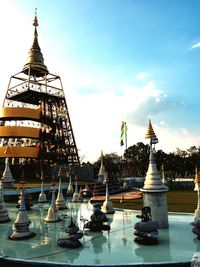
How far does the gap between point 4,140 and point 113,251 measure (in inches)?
1410

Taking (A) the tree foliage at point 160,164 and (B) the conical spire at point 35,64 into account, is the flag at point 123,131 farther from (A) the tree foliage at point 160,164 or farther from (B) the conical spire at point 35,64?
(B) the conical spire at point 35,64

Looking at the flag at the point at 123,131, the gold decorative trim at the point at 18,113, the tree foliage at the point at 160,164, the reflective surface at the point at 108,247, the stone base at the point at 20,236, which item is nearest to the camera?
the reflective surface at the point at 108,247

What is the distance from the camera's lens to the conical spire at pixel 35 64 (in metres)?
46.1

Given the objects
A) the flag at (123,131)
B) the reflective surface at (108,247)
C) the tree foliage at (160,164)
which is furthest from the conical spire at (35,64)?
the reflective surface at (108,247)

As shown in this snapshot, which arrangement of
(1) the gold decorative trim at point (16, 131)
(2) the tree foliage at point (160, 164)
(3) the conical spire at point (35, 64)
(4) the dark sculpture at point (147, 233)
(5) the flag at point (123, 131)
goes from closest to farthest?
(4) the dark sculpture at point (147, 233) < (1) the gold decorative trim at point (16, 131) < (5) the flag at point (123, 131) < (3) the conical spire at point (35, 64) < (2) the tree foliage at point (160, 164)

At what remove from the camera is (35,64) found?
46031 mm

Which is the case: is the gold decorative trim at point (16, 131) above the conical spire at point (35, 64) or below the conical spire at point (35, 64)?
below

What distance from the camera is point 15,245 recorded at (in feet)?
33.2

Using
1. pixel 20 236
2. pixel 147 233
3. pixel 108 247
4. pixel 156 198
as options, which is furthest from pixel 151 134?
pixel 20 236

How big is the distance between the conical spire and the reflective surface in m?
36.6

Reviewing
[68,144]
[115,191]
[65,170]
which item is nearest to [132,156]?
[68,144]

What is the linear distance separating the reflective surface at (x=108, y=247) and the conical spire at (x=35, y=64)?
120 ft

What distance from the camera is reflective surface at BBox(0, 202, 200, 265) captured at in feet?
26.8

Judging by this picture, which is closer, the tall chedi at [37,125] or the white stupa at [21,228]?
the white stupa at [21,228]
